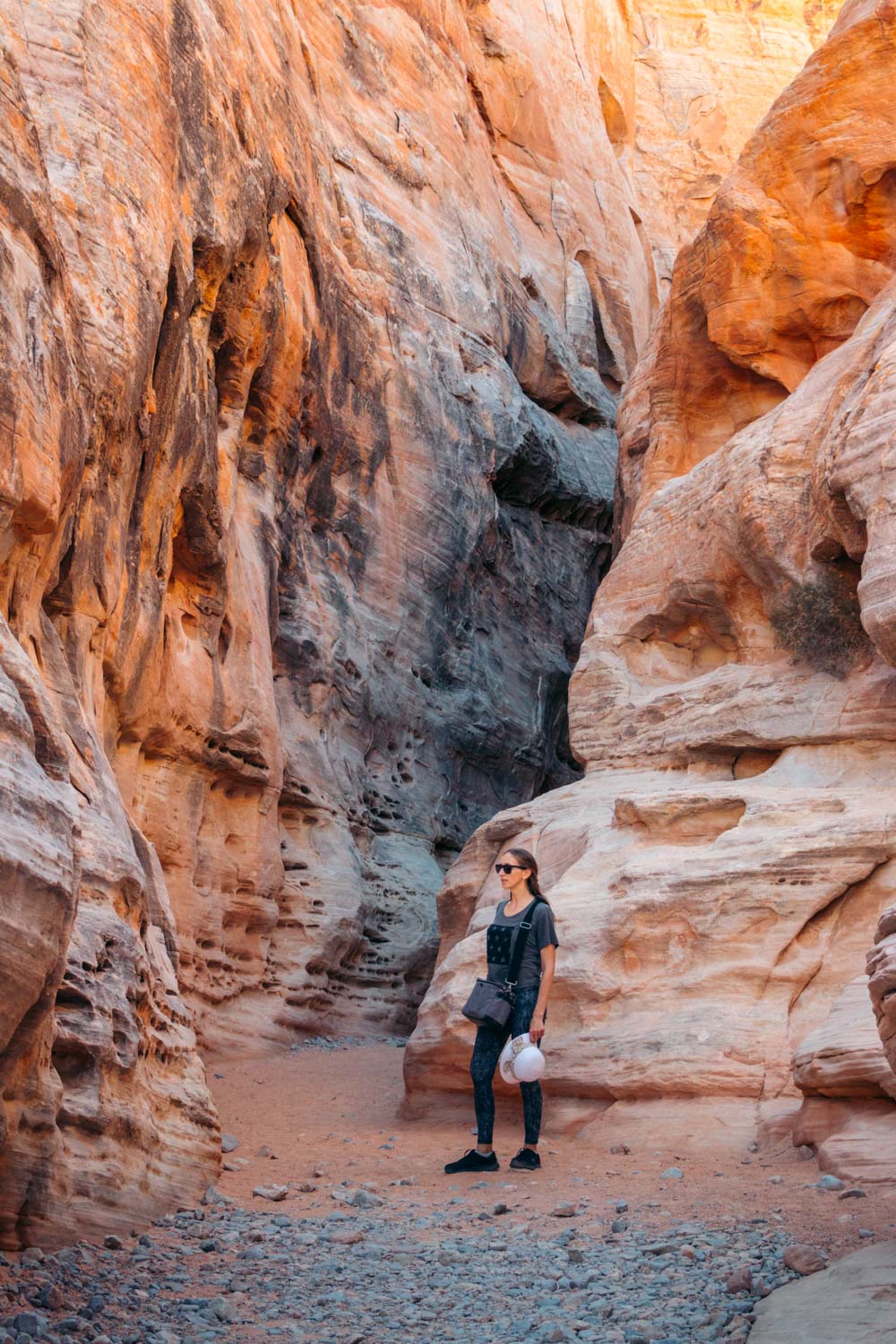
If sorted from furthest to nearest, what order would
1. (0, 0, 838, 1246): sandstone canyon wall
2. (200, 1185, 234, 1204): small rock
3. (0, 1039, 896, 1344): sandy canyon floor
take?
(0, 0, 838, 1246): sandstone canyon wall, (200, 1185, 234, 1204): small rock, (0, 1039, 896, 1344): sandy canyon floor

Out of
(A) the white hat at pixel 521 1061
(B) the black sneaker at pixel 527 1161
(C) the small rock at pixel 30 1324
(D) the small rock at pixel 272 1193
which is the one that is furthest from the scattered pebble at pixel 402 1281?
(B) the black sneaker at pixel 527 1161

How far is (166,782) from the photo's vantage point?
1461 centimetres

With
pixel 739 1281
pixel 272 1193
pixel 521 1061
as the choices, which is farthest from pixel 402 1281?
pixel 272 1193

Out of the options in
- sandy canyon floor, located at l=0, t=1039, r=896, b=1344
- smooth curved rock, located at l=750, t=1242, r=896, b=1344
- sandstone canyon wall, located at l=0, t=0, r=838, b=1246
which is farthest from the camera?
sandstone canyon wall, located at l=0, t=0, r=838, b=1246

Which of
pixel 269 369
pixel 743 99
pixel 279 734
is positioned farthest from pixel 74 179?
pixel 743 99

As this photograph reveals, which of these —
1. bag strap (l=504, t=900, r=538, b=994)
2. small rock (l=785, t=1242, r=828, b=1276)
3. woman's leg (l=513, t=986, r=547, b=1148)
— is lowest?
small rock (l=785, t=1242, r=828, b=1276)

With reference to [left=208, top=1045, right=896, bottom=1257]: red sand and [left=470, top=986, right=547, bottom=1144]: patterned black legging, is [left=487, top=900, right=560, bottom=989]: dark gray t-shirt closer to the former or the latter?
[left=470, top=986, right=547, bottom=1144]: patterned black legging

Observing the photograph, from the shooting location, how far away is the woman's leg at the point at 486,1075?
803 cm

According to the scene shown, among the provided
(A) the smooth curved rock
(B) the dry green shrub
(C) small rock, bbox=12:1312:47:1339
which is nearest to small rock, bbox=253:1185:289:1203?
(C) small rock, bbox=12:1312:47:1339

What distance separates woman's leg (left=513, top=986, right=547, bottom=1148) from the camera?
26.3 ft

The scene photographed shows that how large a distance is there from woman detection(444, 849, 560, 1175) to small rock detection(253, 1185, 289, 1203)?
3.40 feet

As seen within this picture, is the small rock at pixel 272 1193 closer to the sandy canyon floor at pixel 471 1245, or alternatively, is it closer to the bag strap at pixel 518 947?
the sandy canyon floor at pixel 471 1245

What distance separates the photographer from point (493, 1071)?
8.09 meters

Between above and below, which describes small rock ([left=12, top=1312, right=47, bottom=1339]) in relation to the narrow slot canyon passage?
below
